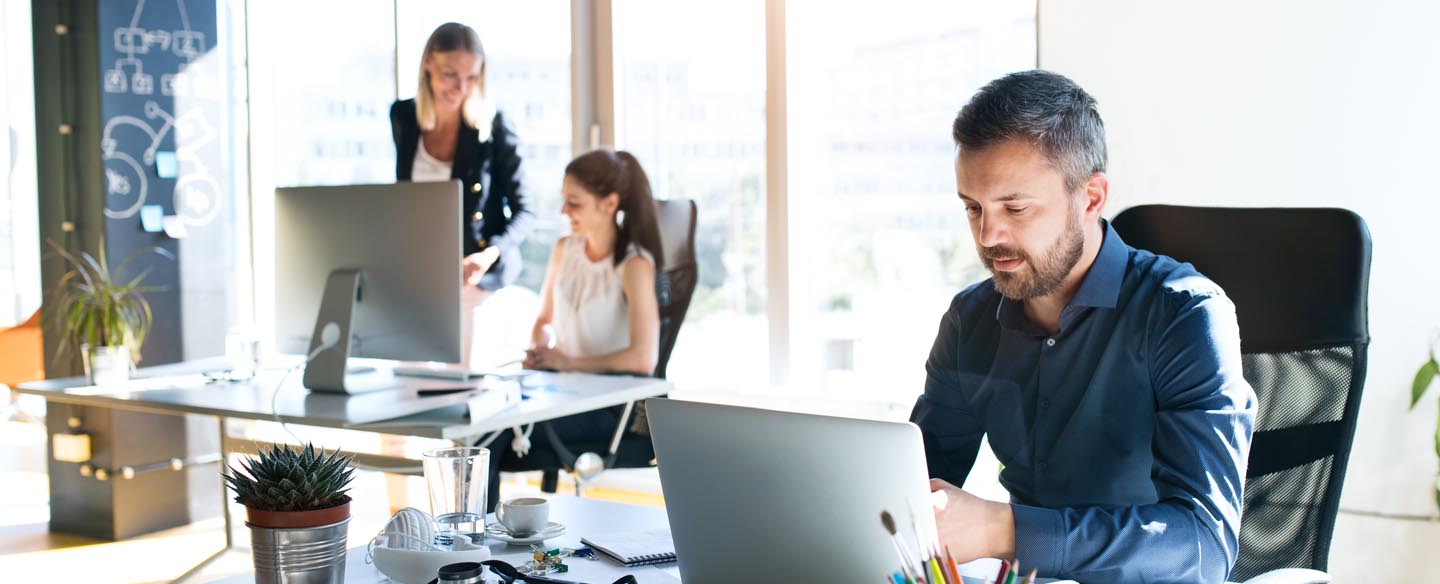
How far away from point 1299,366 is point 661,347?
1.96 meters

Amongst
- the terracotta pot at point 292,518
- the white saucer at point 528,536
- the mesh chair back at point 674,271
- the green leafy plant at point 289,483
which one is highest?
the mesh chair back at point 674,271

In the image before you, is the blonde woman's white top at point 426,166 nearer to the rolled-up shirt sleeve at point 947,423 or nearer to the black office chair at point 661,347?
the black office chair at point 661,347

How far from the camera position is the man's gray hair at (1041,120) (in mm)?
1560

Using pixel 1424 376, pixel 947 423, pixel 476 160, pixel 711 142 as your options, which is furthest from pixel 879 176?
pixel 947 423

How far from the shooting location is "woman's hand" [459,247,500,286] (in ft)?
12.6

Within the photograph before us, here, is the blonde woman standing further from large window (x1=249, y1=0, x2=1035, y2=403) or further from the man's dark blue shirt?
the man's dark blue shirt

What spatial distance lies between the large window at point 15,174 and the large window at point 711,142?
244cm

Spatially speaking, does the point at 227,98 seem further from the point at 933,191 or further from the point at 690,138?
the point at 933,191

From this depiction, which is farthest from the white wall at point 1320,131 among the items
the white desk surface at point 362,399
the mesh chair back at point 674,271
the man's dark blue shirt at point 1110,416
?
the man's dark blue shirt at point 1110,416

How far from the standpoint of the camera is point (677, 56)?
453 centimetres

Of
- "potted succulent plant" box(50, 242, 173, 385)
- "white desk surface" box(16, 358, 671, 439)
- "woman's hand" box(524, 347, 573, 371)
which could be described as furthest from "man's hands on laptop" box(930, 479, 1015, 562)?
"potted succulent plant" box(50, 242, 173, 385)

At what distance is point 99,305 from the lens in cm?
392

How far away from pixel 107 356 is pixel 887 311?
235cm

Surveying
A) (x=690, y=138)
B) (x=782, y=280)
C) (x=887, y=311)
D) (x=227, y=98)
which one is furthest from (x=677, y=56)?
(x=227, y=98)
